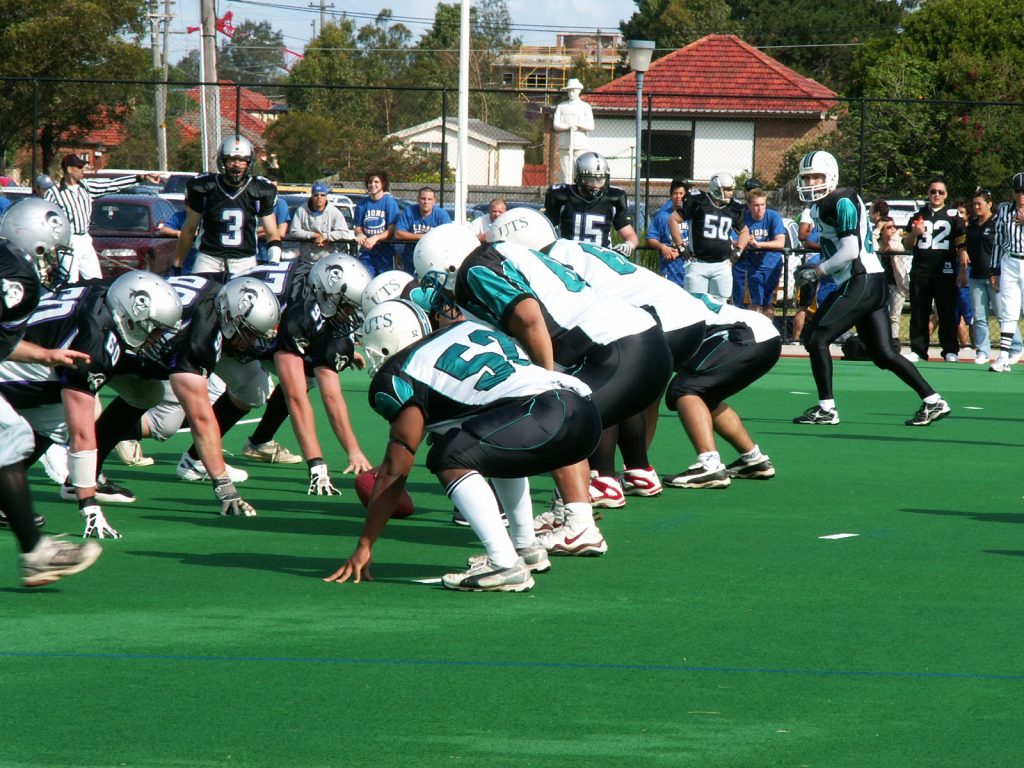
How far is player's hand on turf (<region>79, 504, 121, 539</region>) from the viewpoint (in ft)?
22.4

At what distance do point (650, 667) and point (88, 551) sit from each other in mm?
2238

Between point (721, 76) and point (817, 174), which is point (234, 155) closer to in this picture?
point (817, 174)

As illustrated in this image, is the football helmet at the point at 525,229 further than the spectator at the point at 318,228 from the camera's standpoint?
No

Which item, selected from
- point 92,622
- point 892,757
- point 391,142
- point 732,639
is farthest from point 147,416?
point 391,142

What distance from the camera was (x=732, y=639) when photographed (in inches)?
202

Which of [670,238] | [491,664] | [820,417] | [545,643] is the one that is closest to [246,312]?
[545,643]

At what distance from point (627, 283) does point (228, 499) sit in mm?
2367

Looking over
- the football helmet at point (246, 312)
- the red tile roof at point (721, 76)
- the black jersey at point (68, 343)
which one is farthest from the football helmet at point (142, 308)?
the red tile roof at point (721, 76)

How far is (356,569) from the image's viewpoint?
5953mm

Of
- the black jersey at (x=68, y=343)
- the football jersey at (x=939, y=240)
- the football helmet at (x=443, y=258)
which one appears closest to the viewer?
the football helmet at (x=443, y=258)

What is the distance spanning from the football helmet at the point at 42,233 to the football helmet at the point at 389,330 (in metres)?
1.80

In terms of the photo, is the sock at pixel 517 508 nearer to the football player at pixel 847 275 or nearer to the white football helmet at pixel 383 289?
the white football helmet at pixel 383 289

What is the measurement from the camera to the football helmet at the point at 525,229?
7004 millimetres

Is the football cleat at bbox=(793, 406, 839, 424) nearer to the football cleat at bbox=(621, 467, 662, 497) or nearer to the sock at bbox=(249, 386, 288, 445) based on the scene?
the football cleat at bbox=(621, 467, 662, 497)
